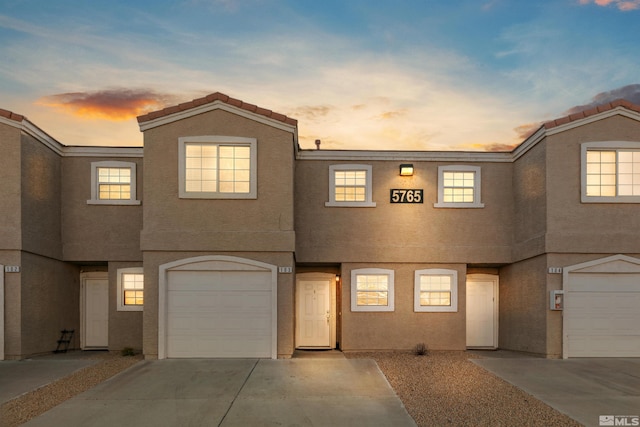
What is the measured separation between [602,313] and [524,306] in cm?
189

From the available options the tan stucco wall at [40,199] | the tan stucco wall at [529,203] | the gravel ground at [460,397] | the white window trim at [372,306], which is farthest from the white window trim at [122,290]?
the tan stucco wall at [529,203]

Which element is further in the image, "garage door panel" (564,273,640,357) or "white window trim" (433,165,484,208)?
"white window trim" (433,165,484,208)

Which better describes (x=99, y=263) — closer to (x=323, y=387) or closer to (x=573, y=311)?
(x=323, y=387)

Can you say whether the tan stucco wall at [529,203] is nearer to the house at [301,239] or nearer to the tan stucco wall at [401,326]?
the house at [301,239]

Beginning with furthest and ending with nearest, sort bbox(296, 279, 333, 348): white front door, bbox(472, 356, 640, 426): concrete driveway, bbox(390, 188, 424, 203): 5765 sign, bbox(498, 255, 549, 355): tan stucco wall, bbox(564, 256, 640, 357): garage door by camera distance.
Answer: bbox(296, 279, 333, 348): white front door
bbox(390, 188, 424, 203): 5765 sign
bbox(498, 255, 549, 355): tan stucco wall
bbox(564, 256, 640, 357): garage door
bbox(472, 356, 640, 426): concrete driveway

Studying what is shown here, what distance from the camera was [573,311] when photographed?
12.4m

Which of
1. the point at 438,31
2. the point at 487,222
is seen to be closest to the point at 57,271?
the point at 487,222

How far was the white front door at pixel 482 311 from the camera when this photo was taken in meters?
15.0

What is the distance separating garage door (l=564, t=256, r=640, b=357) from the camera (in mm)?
12297

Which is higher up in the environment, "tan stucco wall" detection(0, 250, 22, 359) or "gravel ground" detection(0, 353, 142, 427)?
"tan stucco wall" detection(0, 250, 22, 359)

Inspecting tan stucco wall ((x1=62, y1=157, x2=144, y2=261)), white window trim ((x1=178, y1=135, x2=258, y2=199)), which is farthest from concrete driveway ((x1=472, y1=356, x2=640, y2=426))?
tan stucco wall ((x1=62, y1=157, x2=144, y2=261))

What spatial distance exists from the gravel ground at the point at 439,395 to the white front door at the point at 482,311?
9.83ft

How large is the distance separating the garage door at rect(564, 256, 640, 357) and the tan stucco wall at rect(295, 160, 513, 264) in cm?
230

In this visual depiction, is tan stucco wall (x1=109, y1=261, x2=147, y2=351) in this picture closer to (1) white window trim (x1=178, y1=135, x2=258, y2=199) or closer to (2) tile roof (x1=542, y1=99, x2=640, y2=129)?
(1) white window trim (x1=178, y1=135, x2=258, y2=199)
